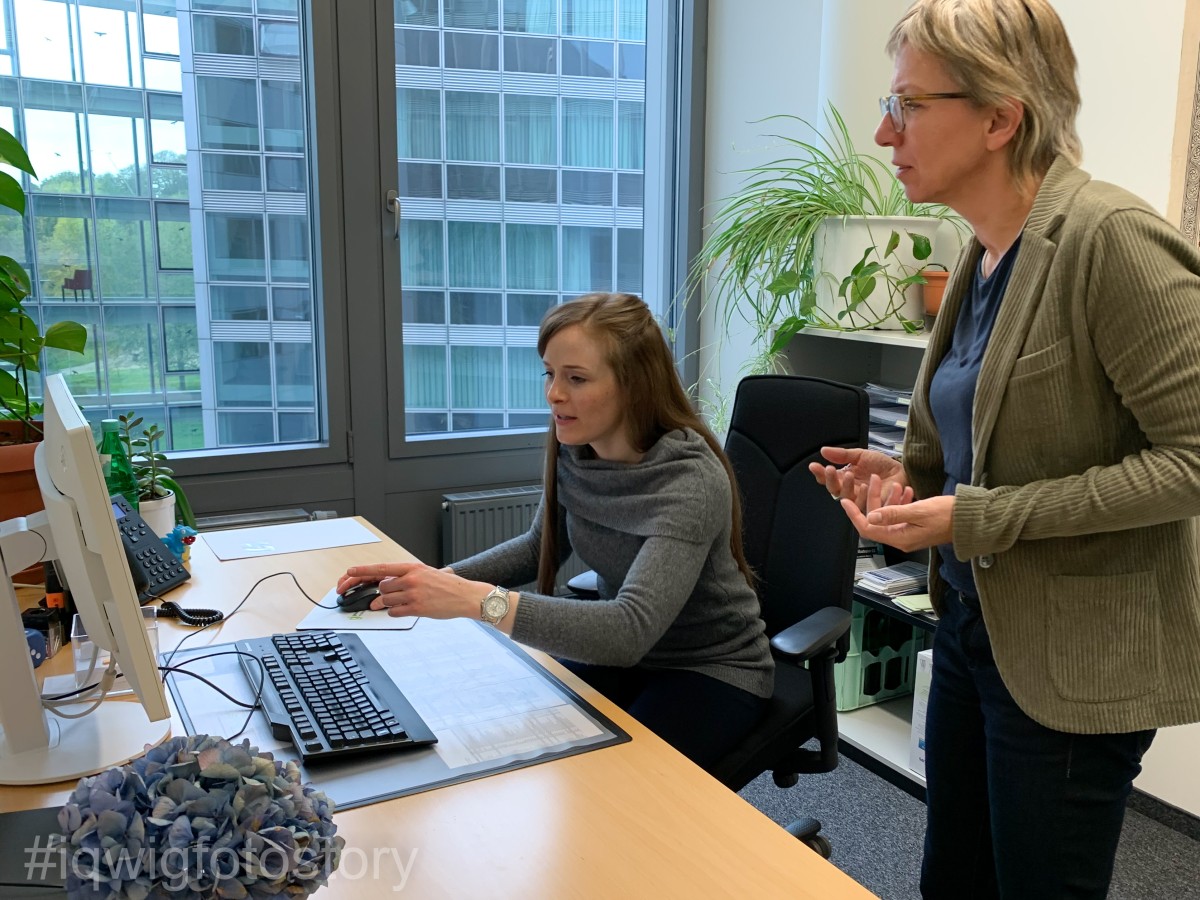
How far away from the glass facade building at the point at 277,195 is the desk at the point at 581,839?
1920 millimetres

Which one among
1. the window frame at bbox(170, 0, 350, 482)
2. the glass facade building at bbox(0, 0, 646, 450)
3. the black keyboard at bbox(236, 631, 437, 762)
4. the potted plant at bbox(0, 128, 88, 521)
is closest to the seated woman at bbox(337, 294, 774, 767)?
the black keyboard at bbox(236, 631, 437, 762)

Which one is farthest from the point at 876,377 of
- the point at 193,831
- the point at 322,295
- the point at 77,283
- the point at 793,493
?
the point at 193,831

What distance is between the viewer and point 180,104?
280 centimetres

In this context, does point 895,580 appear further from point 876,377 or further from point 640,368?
point 640,368

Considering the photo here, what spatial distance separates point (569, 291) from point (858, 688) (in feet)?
5.22

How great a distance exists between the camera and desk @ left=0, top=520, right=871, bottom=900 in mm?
943

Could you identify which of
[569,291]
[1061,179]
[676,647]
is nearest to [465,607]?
[676,647]

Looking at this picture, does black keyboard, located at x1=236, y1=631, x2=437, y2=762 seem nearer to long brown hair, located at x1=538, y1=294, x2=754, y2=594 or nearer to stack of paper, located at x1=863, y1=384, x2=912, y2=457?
long brown hair, located at x1=538, y1=294, x2=754, y2=594

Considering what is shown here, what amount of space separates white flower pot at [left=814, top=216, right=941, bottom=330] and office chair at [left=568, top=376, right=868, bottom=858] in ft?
2.31

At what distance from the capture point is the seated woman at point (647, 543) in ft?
4.85

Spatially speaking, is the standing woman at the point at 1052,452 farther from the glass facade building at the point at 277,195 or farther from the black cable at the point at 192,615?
the glass facade building at the point at 277,195

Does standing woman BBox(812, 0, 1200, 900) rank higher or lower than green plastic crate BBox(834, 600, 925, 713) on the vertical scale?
higher

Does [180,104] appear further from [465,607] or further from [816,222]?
[465,607]

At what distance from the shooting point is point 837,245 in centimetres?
256
